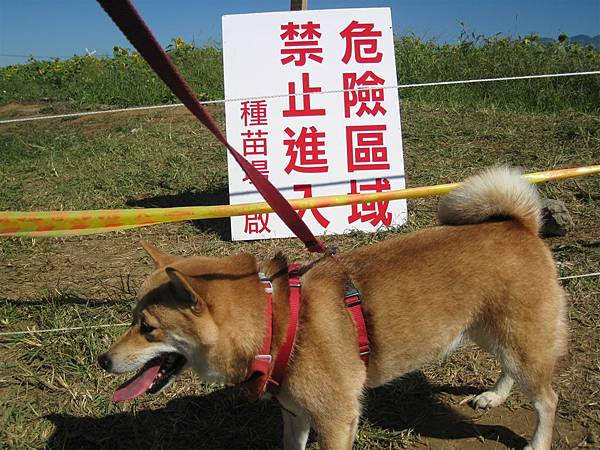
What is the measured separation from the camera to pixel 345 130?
4988 mm

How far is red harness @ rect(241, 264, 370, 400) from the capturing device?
7.19 ft

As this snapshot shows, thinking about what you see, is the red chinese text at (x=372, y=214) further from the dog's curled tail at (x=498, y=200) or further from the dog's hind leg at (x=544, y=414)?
the dog's hind leg at (x=544, y=414)

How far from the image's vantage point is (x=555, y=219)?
460 centimetres

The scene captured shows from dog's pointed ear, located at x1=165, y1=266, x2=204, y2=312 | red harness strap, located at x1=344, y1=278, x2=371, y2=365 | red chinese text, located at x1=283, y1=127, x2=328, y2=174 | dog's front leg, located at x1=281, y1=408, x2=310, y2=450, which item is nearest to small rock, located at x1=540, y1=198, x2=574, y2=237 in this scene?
red chinese text, located at x1=283, y1=127, x2=328, y2=174

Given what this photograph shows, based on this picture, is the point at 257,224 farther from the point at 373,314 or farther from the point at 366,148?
the point at 373,314

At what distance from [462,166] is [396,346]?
429cm

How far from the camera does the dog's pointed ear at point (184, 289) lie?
2009 millimetres

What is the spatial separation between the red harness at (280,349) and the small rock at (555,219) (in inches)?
113

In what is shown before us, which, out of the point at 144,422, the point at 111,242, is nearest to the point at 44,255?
the point at 111,242

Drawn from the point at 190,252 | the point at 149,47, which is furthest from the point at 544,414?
the point at 190,252

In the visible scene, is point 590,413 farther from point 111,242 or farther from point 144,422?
point 111,242

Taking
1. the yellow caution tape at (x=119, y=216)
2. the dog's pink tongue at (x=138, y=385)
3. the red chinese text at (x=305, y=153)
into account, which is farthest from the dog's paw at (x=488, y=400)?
the red chinese text at (x=305, y=153)

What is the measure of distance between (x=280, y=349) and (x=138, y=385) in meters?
0.63

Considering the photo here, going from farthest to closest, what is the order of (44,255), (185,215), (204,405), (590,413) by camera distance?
1. (44,255)
2. (185,215)
3. (204,405)
4. (590,413)
